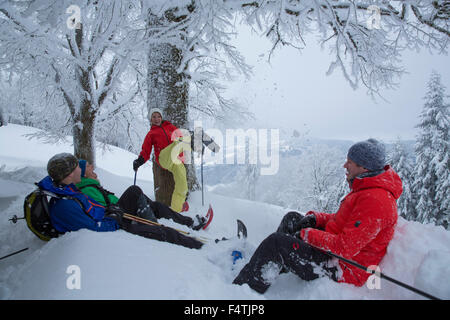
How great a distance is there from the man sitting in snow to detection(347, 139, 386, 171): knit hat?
1943mm

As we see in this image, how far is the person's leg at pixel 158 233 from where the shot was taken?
2.54 m

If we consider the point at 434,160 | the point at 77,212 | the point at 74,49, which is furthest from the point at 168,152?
the point at 434,160

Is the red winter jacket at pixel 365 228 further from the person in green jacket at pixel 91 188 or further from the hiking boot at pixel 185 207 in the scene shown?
the hiking boot at pixel 185 207

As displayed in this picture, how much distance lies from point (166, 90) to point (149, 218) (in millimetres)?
2683

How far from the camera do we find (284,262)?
204 cm

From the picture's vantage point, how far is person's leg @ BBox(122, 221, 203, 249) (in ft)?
8.32

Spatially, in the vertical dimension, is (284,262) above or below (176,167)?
below

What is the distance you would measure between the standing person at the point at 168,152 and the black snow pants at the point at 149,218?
76cm

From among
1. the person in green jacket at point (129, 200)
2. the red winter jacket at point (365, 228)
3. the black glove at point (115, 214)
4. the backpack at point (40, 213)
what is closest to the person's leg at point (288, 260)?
the red winter jacket at point (365, 228)

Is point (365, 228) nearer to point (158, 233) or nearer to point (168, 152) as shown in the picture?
point (158, 233)

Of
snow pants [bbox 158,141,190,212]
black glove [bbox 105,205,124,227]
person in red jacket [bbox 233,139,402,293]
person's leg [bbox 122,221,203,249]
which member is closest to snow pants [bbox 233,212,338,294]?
person in red jacket [bbox 233,139,402,293]

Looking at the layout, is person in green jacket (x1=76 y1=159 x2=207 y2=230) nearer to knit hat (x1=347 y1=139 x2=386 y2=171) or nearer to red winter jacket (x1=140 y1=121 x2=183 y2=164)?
red winter jacket (x1=140 y1=121 x2=183 y2=164)

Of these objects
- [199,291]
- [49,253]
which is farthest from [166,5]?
[199,291]
